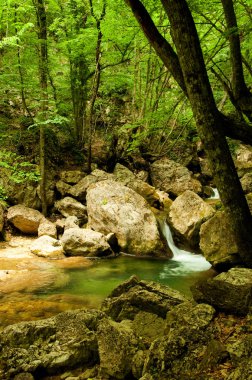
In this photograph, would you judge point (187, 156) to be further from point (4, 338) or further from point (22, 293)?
point (4, 338)

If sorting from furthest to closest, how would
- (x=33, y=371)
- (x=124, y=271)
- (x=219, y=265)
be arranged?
(x=124, y=271) < (x=219, y=265) < (x=33, y=371)

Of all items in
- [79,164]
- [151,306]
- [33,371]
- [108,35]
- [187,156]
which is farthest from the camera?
[187,156]

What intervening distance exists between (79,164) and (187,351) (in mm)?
11486

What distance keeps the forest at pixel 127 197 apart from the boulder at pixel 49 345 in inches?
0.7

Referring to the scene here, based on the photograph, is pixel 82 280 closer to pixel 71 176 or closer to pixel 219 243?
pixel 219 243

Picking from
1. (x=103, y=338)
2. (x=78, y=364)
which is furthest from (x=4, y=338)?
(x=103, y=338)

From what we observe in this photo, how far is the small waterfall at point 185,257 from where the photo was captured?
28.7ft

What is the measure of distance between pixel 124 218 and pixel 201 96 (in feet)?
20.7

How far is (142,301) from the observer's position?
455 centimetres

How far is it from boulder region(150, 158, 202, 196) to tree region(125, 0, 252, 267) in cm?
1039

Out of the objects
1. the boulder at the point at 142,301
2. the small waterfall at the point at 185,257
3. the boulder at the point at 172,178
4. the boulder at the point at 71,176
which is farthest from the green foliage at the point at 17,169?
the boulder at the point at 172,178

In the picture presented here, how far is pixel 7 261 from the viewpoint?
829 centimetres

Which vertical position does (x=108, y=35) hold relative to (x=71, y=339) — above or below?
above

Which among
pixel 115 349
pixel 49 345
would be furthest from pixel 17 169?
pixel 115 349
